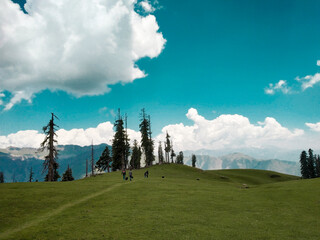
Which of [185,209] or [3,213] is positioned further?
[185,209]

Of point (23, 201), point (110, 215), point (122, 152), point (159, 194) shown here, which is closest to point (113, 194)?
point (159, 194)

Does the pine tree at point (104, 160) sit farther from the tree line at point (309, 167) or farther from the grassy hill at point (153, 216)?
the tree line at point (309, 167)

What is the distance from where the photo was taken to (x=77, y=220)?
15648 mm

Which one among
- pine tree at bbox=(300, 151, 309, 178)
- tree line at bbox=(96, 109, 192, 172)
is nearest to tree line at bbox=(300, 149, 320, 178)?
pine tree at bbox=(300, 151, 309, 178)

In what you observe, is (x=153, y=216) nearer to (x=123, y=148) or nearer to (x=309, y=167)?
(x=123, y=148)

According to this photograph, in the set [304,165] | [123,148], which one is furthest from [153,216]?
[304,165]

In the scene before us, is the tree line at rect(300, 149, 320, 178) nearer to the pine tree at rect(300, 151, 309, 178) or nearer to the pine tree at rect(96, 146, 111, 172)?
the pine tree at rect(300, 151, 309, 178)

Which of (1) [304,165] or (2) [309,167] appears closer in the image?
(2) [309,167]

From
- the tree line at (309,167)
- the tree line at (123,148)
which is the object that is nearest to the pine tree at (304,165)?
the tree line at (309,167)

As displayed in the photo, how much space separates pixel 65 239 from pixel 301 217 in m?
19.4

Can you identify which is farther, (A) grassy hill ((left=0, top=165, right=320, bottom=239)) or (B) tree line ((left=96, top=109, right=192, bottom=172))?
(B) tree line ((left=96, top=109, right=192, bottom=172))

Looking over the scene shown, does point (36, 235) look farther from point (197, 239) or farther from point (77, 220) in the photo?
point (197, 239)

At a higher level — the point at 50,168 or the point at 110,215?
the point at 50,168

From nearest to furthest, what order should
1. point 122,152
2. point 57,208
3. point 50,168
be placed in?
point 57,208 → point 50,168 → point 122,152
